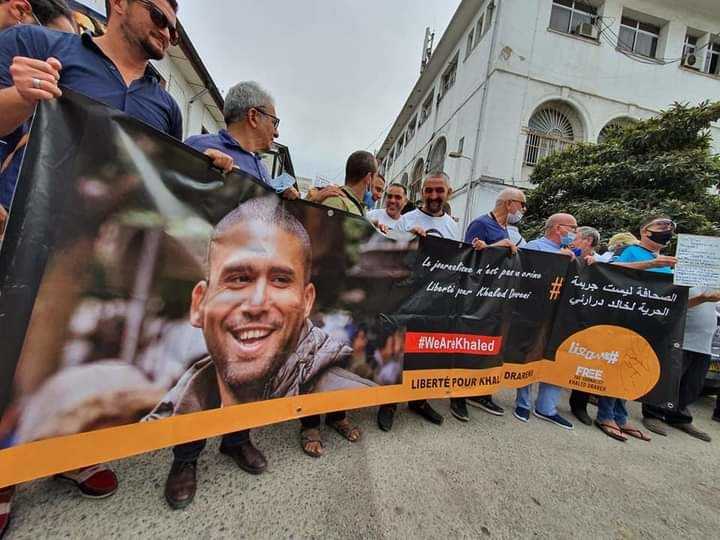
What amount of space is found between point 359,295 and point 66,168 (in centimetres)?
163

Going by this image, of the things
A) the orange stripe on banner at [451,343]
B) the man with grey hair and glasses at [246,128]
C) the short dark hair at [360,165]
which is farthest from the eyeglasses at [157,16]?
the orange stripe on banner at [451,343]

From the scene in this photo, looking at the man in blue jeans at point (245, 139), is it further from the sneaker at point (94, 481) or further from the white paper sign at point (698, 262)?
the white paper sign at point (698, 262)


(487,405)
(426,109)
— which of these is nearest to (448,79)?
(426,109)

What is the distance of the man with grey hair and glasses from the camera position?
1.98 m

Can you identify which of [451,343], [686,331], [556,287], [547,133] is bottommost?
[451,343]

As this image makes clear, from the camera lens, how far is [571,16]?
45.6 ft

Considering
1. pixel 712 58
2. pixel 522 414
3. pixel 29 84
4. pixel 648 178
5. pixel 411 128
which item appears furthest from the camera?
pixel 411 128

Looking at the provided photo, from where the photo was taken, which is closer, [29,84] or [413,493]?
[29,84]

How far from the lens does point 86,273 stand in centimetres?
132

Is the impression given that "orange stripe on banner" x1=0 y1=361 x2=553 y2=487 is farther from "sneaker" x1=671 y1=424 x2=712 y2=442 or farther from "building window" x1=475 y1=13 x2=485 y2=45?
"building window" x1=475 y1=13 x2=485 y2=45

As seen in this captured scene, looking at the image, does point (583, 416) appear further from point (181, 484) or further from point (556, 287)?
point (181, 484)

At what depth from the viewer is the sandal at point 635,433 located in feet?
10.2

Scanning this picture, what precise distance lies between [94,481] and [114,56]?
→ 1.97 meters

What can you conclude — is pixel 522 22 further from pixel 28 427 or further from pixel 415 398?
pixel 28 427
